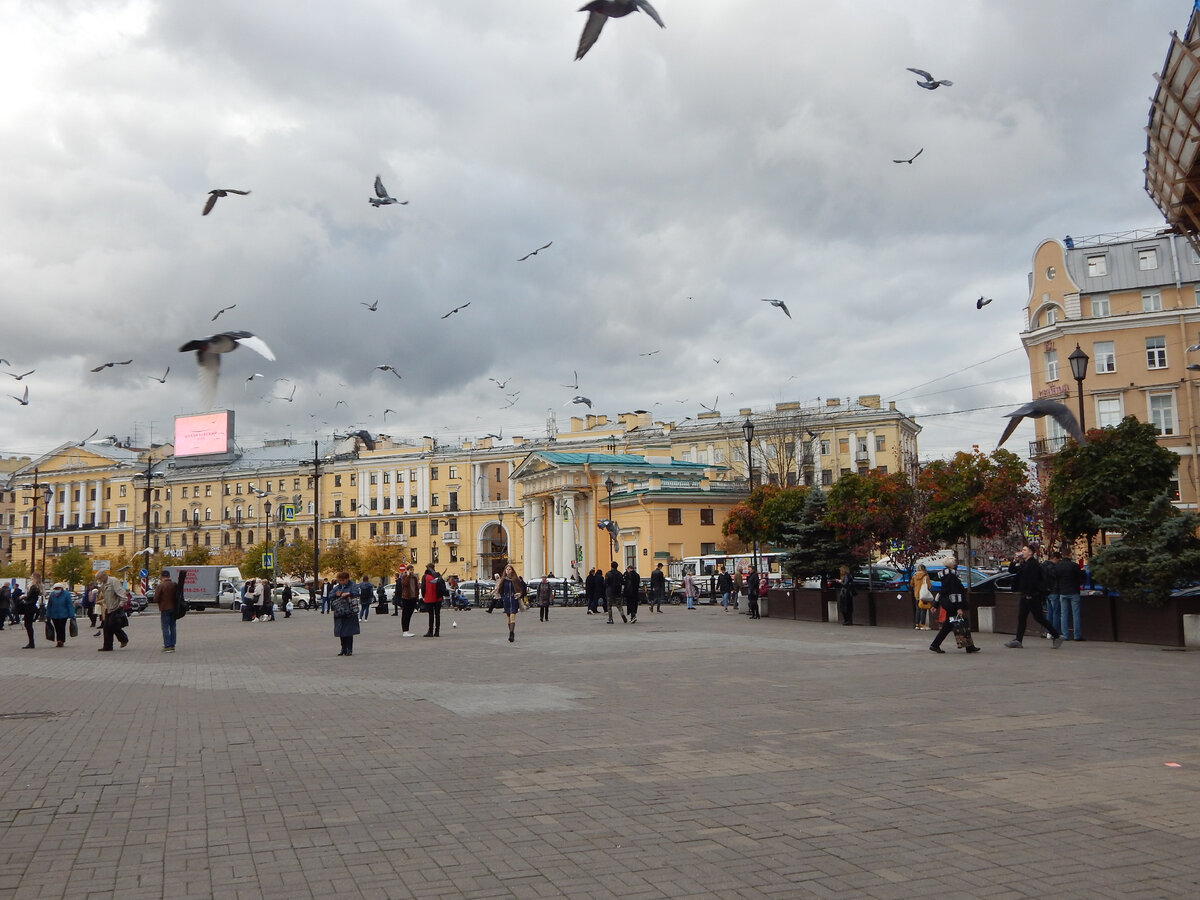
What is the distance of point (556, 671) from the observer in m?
16.7

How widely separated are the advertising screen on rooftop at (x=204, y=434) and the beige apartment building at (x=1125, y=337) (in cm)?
5029

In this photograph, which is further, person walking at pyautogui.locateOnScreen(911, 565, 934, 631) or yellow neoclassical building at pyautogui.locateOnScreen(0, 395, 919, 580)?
yellow neoclassical building at pyautogui.locateOnScreen(0, 395, 919, 580)

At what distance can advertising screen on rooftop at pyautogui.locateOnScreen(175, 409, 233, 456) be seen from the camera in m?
71.6

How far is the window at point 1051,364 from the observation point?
56.1 m

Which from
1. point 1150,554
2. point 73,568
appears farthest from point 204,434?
point 1150,554

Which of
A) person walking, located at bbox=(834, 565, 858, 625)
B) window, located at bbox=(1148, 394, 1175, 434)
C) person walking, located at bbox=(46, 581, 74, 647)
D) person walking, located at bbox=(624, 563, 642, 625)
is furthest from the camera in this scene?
window, located at bbox=(1148, 394, 1175, 434)

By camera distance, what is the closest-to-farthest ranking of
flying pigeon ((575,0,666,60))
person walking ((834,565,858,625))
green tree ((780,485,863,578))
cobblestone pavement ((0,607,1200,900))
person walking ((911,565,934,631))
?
cobblestone pavement ((0,607,1200,900)), flying pigeon ((575,0,666,60)), person walking ((911,565,934,631)), person walking ((834,565,858,625)), green tree ((780,485,863,578))

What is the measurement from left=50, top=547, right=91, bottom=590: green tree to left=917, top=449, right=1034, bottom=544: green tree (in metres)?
87.3

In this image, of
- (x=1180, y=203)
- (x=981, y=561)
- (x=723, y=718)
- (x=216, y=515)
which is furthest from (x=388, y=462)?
(x=723, y=718)

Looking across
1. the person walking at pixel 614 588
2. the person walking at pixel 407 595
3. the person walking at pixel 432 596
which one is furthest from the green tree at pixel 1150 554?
the person walking at pixel 407 595

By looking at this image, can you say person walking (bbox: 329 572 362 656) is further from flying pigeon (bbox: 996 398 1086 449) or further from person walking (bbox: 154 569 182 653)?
flying pigeon (bbox: 996 398 1086 449)

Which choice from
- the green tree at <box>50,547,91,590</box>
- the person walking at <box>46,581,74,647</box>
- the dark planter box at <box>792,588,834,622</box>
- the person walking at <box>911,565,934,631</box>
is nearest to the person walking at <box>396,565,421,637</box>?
the person walking at <box>46,581,74,647</box>

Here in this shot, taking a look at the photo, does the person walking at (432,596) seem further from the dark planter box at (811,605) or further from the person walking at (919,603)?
the person walking at (919,603)

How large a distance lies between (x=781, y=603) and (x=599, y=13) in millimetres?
26348
